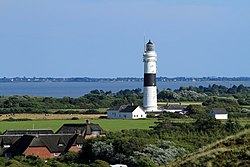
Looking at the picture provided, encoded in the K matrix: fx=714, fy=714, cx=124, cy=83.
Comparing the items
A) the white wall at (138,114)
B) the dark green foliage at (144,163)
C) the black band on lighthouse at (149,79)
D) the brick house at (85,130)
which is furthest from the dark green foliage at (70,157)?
the black band on lighthouse at (149,79)

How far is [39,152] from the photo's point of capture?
39531mm

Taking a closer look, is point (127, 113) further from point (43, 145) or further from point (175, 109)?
point (43, 145)

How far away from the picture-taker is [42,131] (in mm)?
45562

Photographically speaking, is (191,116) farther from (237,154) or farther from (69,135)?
(237,154)

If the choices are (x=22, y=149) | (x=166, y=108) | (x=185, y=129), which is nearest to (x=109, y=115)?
(x=166, y=108)

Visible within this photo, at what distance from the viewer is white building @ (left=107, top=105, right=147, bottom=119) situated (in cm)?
6441

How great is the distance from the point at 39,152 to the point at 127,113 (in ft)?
86.6

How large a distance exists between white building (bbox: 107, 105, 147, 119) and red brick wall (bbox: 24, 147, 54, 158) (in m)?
24.8

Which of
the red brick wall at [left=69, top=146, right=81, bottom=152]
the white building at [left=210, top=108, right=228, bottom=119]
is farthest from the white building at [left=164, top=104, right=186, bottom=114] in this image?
the red brick wall at [left=69, top=146, right=81, bottom=152]

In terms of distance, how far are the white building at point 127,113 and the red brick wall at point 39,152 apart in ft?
81.3

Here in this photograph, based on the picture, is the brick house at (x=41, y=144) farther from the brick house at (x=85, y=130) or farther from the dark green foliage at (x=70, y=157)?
the dark green foliage at (x=70, y=157)

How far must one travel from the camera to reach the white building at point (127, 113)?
211 feet

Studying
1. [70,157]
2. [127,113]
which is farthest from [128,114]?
[70,157]

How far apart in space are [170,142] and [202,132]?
9.71 m
